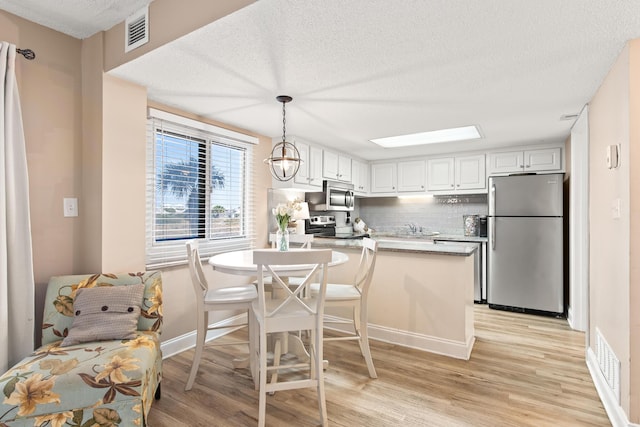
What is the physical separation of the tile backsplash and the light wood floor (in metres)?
2.45

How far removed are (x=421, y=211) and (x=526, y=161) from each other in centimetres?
169

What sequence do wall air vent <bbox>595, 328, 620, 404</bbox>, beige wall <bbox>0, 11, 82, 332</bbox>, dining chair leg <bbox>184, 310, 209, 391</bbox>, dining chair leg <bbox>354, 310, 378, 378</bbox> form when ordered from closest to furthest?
wall air vent <bbox>595, 328, 620, 404</bbox>
beige wall <bbox>0, 11, 82, 332</bbox>
dining chair leg <bbox>184, 310, 209, 391</bbox>
dining chair leg <bbox>354, 310, 378, 378</bbox>

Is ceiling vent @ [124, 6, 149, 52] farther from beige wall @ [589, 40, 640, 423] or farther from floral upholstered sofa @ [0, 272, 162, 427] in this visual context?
beige wall @ [589, 40, 640, 423]

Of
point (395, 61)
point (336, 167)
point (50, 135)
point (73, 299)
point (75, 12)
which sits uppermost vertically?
point (75, 12)

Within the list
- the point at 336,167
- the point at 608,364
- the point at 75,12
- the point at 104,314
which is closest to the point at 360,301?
the point at 608,364

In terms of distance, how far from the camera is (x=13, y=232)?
6.38ft

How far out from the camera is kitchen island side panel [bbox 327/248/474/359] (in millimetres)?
2773

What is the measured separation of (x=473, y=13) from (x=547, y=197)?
311cm

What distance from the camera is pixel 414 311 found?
2969 mm

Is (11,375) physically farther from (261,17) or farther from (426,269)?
(426,269)

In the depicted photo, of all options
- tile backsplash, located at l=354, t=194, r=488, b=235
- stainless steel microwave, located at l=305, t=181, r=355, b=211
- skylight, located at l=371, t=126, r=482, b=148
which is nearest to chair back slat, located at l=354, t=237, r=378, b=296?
stainless steel microwave, located at l=305, t=181, r=355, b=211

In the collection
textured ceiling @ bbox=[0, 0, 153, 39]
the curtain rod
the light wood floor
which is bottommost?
the light wood floor

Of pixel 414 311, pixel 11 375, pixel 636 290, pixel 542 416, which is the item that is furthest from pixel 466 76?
pixel 11 375

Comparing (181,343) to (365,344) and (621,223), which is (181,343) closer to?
(365,344)
